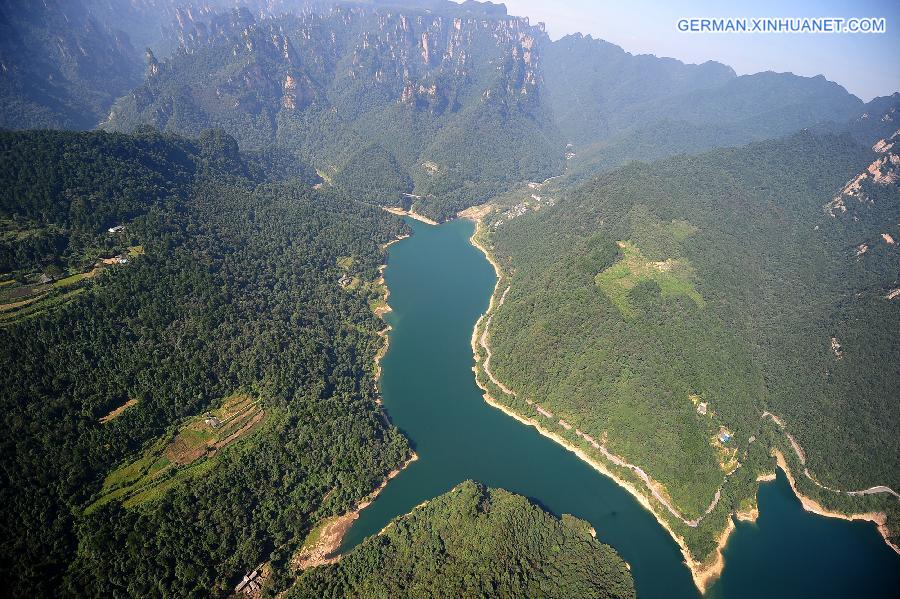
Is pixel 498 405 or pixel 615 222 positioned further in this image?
pixel 615 222

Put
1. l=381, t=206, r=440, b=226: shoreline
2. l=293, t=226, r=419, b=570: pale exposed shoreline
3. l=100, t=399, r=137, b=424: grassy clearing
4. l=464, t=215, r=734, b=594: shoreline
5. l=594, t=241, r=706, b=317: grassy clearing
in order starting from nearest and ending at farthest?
l=293, t=226, r=419, b=570: pale exposed shoreline → l=464, t=215, r=734, b=594: shoreline → l=100, t=399, r=137, b=424: grassy clearing → l=594, t=241, r=706, b=317: grassy clearing → l=381, t=206, r=440, b=226: shoreline

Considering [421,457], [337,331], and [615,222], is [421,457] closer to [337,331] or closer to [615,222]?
[337,331]

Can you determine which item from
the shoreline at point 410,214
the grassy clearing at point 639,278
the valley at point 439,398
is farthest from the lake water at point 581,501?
the shoreline at point 410,214

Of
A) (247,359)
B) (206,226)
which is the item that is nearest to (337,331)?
(247,359)

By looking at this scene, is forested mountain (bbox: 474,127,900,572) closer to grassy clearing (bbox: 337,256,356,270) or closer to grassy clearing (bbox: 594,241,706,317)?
grassy clearing (bbox: 594,241,706,317)

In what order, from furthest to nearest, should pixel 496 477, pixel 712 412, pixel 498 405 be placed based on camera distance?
pixel 498 405, pixel 712 412, pixel 496 477

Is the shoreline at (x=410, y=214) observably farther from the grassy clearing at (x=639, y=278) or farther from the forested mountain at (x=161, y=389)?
the grassy clearing at (x=639, y=278)

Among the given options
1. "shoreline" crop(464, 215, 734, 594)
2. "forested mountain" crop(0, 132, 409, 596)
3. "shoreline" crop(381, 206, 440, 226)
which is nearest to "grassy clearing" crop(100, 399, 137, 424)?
"forested mountain" crop(0, 132, 409, 596)
